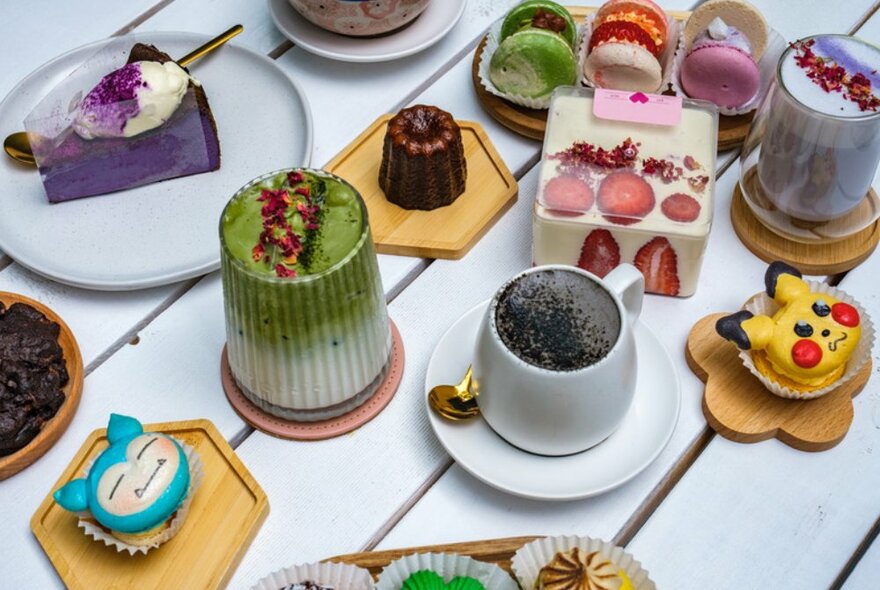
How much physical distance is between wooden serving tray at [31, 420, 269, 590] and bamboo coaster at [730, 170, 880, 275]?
0.59m

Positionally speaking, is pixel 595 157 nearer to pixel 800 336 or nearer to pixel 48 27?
pixel 800 336

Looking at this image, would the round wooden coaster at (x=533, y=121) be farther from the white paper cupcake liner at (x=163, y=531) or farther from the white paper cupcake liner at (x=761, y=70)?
the white paper cupcake liner at (x=163, y=531)

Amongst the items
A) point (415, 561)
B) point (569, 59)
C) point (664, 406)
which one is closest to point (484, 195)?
point (569, 59)

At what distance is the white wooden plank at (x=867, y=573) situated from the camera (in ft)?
3.16

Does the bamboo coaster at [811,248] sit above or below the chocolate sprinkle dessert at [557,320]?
below

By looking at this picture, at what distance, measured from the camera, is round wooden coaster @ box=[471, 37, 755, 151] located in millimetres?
1257

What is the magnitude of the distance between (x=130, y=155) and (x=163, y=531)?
0.46 meters

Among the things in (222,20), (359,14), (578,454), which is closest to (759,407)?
(578,454)

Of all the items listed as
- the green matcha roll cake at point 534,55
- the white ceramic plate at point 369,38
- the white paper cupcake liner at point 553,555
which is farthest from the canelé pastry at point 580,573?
the white ceramic plate at point 369,38

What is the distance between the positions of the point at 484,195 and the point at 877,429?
0.48 metres

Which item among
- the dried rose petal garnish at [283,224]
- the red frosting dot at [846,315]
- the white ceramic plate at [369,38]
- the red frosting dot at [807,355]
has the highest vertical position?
the dried rose petal garnish at [283,224]

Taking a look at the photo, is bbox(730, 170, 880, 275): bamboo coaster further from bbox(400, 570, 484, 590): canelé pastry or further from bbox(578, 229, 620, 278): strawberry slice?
bbox(400, 570, 484, 590): canelé pastry

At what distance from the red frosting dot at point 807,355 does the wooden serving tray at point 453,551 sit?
0.30 m

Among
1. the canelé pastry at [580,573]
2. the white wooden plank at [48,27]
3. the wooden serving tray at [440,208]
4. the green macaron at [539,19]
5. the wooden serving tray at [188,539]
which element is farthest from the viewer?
the white wooden plank at [48,27]
